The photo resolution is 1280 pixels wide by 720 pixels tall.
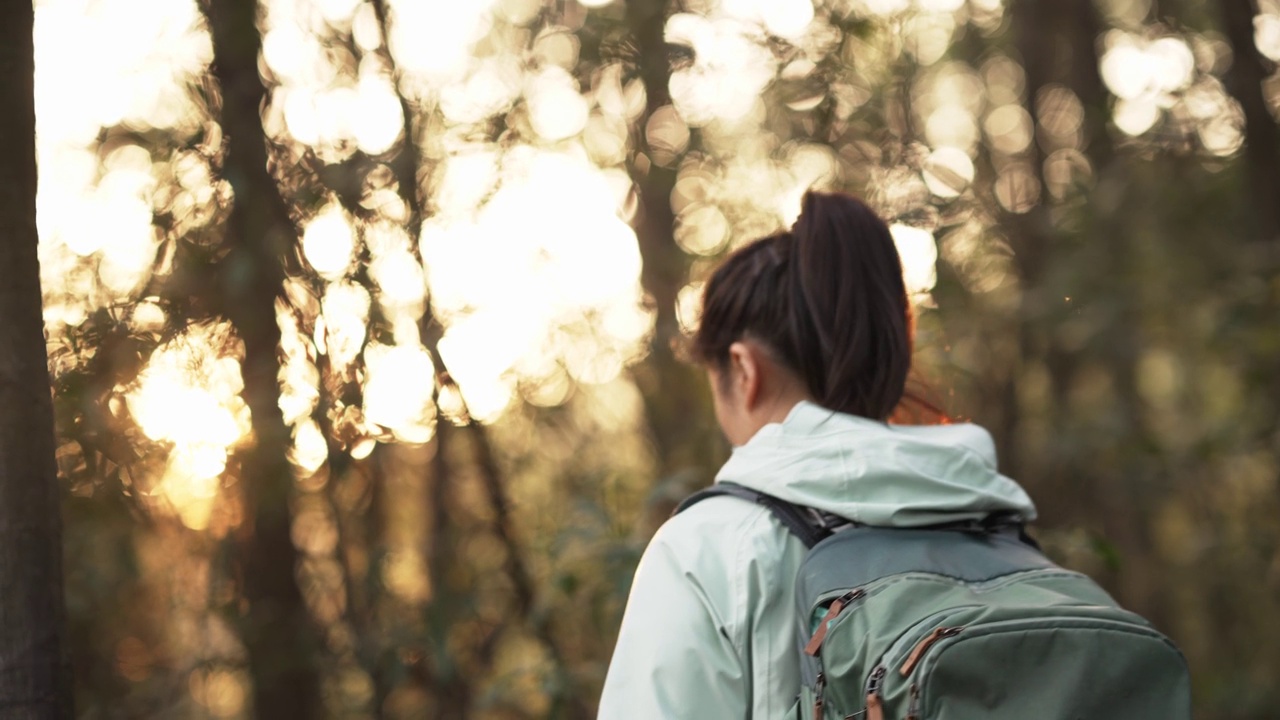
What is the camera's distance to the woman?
4.53 feet

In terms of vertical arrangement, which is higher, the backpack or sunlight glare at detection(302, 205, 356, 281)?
sunlight glare at detection(302, 205, 356, 281)

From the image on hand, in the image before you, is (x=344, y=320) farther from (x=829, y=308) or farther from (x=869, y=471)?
(x=869, y=471)

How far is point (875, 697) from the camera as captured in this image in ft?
Result: 4.07

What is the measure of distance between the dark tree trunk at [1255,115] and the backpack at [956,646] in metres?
3.19

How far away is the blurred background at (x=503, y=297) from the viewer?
2449 mm

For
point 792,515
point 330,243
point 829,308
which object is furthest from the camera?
point 330,243

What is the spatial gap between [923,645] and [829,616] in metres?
0.12

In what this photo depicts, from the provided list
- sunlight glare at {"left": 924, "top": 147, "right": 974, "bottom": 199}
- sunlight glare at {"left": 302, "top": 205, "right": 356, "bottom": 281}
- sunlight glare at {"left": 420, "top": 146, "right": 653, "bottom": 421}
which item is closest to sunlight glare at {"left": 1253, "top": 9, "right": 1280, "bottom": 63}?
sunlight glare at {"left": 924, "top": 147, "right": 974, "bottom": 199}

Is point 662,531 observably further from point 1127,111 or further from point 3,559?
point 1127,111

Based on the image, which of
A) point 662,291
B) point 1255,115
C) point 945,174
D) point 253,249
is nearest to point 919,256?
point 945,174

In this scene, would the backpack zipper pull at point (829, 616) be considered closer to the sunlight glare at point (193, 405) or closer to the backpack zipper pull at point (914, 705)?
the backpack zipper pull at point (914, 705)

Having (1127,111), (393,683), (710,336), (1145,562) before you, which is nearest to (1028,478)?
(1127,111)

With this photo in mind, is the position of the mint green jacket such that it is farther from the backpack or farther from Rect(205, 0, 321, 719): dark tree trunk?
Rect(205, 0, 321, 719): dark tree trunk

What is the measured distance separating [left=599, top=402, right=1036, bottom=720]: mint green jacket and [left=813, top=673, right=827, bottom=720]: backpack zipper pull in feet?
0.24
